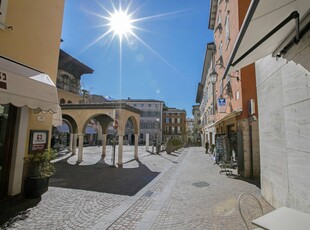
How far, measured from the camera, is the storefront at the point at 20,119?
5308 mm

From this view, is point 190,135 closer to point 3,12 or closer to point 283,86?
point 283,86

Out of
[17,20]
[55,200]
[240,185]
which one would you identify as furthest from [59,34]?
[240,185]

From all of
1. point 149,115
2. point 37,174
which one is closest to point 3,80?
point 37,174

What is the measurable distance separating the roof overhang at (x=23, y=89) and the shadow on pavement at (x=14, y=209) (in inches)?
103

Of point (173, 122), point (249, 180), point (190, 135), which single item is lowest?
point (249, 180)

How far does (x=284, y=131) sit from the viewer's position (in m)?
4.62

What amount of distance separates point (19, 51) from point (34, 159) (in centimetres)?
346

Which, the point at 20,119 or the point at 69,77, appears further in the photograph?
the point at 69,77

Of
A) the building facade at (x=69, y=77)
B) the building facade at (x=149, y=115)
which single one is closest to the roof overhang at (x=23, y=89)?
the building facade at (x=69, y=77)

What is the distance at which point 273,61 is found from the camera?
17.1ft

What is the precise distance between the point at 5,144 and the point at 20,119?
2.87 feet

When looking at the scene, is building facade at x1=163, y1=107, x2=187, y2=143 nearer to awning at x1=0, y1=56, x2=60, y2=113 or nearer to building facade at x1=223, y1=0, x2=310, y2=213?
building facade at x1=223, y1=0, x2=310, y2=213

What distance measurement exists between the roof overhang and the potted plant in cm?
163

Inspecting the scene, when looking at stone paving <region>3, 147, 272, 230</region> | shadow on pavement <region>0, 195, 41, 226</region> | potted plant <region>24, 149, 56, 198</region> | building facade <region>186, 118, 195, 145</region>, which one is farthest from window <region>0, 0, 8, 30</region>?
building facade <region>186, 118, 195, 145</region>
